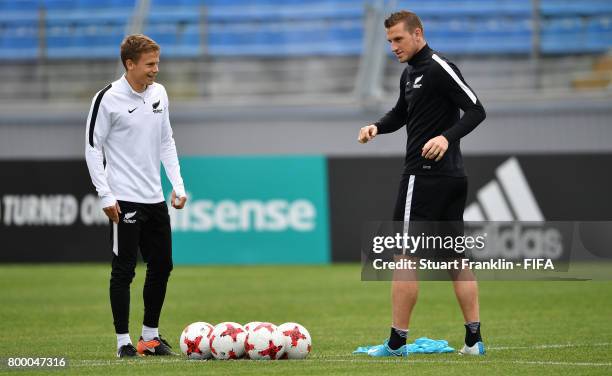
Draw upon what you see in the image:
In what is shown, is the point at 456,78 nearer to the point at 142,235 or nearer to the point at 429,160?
the point at 429,160

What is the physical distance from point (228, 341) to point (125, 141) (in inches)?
58.3

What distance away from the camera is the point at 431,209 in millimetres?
7297

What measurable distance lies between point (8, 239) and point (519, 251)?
7.93m

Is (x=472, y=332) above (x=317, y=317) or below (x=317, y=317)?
above

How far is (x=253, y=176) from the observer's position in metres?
18.8

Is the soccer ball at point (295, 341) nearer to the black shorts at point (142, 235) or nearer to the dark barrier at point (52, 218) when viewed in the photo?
the black shorts at point (142, 235)

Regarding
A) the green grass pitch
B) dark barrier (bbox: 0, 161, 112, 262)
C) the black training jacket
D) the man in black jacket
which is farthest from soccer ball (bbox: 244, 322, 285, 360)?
dark barrier (bbox: 0, 161, 112, 262)

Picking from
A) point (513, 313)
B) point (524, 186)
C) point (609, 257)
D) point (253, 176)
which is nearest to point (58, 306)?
point (513, 313)

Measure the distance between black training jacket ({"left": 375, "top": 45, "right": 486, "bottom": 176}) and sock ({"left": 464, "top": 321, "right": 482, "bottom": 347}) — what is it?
0.93 metres

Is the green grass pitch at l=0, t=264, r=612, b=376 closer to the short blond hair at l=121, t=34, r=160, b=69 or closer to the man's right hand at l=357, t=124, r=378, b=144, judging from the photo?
the man's right hand at l=357, t=124, r=378, b=144

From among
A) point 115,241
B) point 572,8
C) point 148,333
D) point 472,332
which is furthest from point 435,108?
point 572,8

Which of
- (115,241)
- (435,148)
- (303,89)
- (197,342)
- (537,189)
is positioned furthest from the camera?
(303,89)

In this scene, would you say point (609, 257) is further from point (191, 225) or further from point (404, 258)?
point (191, 225)

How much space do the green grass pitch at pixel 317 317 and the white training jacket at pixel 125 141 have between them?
1108 millimetres
